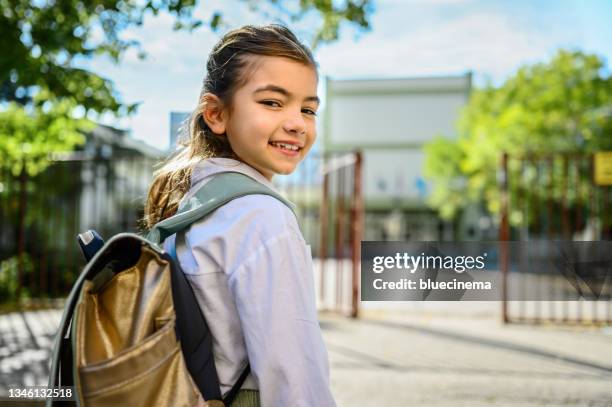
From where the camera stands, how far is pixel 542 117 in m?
18.6

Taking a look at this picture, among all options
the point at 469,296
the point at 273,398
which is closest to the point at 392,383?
the point at 469,296

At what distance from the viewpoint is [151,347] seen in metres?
1.04

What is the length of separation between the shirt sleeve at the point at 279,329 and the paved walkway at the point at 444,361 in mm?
2775

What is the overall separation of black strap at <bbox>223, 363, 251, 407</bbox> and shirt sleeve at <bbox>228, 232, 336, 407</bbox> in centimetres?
9

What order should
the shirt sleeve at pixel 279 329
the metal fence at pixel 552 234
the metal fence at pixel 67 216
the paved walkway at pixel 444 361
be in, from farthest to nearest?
the metal fence at pixel 67 216 → the metal fence at pixel 552 234 → the paved walkway at pixel 444 361 → the shirt sleeve at pixel 279 329

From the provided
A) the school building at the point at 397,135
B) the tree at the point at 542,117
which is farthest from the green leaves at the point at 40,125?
the school building at the point at 397,135

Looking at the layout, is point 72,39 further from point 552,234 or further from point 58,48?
point 552,234

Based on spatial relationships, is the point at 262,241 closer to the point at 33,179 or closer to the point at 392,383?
the point at 392,383

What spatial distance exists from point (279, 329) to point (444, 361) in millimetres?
4226

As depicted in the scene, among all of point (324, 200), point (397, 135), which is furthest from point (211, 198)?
point (397, 135)

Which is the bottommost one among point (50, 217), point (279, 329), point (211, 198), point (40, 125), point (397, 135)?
point (279, 329)

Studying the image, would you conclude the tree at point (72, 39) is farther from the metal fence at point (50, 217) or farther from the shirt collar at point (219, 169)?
the metal fence at point (50, 217)

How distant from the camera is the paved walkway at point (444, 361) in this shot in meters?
3.99

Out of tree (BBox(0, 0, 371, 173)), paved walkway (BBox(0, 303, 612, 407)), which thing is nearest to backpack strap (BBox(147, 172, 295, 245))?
tree (BBox(0, 0, 371, 173))
